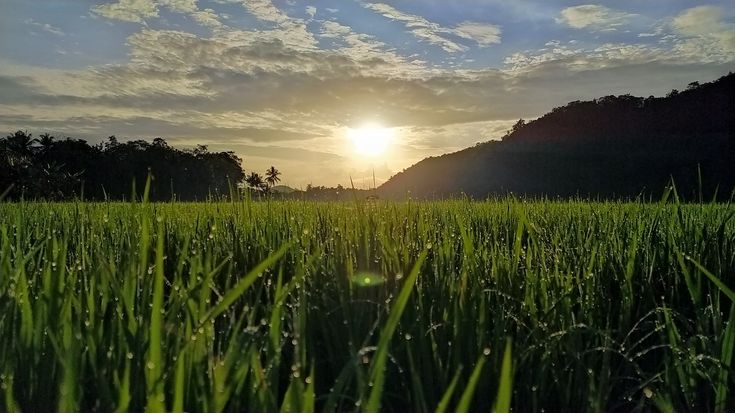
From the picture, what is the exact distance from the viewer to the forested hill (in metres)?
68.9

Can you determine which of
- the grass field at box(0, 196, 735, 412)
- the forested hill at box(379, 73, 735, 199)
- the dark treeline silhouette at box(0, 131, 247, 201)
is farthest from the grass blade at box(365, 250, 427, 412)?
the forested hill at box(379, 73, 735, 199)

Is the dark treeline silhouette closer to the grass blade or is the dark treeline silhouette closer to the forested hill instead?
the forested hill

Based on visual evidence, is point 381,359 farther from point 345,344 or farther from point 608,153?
point 608,153

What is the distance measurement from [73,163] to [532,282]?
66.6 metres

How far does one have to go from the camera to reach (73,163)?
204 ft

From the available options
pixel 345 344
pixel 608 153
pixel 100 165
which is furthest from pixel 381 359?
pixel 608 153

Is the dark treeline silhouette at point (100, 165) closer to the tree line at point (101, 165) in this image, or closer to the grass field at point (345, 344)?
the tree line at point (101, 165)

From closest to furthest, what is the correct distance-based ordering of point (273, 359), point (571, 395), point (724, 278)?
1. point (273, 359)
2. point (571, 395)
3. point (724, 278)

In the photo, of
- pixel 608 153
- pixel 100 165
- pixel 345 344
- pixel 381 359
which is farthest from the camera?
pixel 608 153

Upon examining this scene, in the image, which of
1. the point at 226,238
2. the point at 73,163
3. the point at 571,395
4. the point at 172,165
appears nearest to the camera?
the point at 571,395

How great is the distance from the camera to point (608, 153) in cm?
7369

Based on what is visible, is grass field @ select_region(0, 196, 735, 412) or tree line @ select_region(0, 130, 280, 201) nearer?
grass field @ select_region(0, 196, 735, 412)

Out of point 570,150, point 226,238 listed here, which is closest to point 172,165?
point 570,150

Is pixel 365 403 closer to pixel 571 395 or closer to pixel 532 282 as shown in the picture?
pixel 571 395
